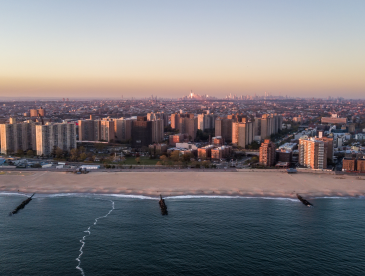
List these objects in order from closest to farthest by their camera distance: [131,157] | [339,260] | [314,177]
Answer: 1. [339,260]
2. [314,177]
3. [131,157]

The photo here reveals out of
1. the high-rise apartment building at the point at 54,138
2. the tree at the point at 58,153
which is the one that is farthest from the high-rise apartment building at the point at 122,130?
the tree at the point at 58,153

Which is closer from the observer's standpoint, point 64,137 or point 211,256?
point 211,256

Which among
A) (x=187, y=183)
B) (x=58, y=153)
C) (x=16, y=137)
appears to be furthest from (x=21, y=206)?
(x=16, y=137)

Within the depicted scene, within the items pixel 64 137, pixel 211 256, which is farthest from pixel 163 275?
pixel 64 137

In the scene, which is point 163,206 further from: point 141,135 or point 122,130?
point 122,130

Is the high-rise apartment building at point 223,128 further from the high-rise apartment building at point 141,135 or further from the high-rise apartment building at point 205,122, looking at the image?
the high-rise apartment building at point 141,135

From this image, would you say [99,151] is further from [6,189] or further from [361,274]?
[361,274]
